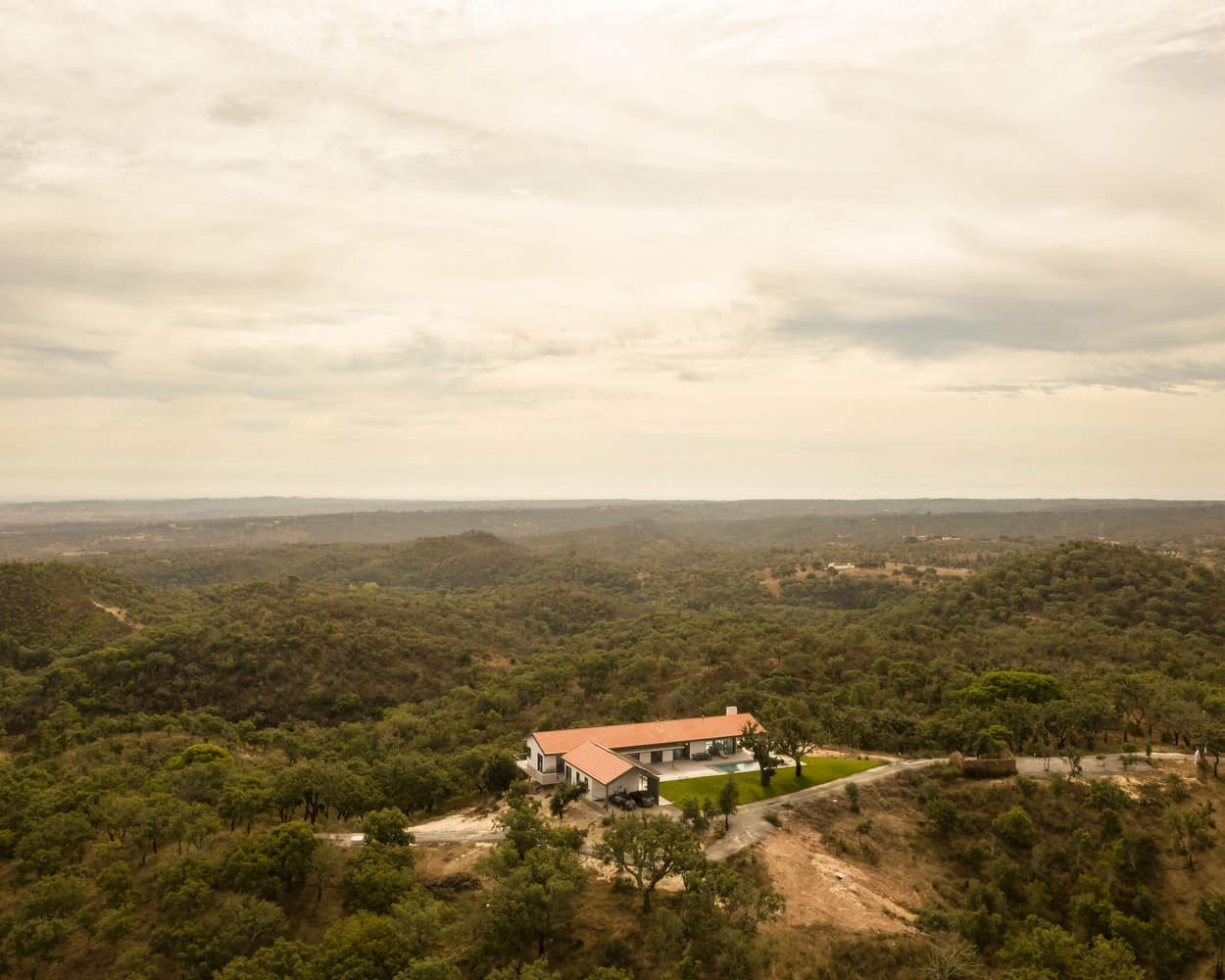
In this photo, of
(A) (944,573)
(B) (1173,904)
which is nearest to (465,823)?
(B) (1173,904)

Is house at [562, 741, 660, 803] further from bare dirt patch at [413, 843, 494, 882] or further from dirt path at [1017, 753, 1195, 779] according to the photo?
dirt path at [1017, 753, 1195, 779]

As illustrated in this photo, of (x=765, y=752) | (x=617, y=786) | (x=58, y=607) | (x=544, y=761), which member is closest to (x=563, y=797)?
(x=617, y=786)

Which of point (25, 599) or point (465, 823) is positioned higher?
point (25, 599)

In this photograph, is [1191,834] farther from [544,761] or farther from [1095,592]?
[1095,592]

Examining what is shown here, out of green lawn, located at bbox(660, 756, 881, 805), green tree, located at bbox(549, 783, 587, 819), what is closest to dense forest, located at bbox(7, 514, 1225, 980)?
green lawn, located at bbox(660, 756, 881, 805)

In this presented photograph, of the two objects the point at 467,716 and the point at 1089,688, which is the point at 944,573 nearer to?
the point at 1089,688

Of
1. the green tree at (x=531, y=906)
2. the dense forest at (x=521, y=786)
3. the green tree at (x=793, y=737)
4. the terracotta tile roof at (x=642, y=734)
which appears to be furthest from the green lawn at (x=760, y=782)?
the green tree at (x=531, y=906)
